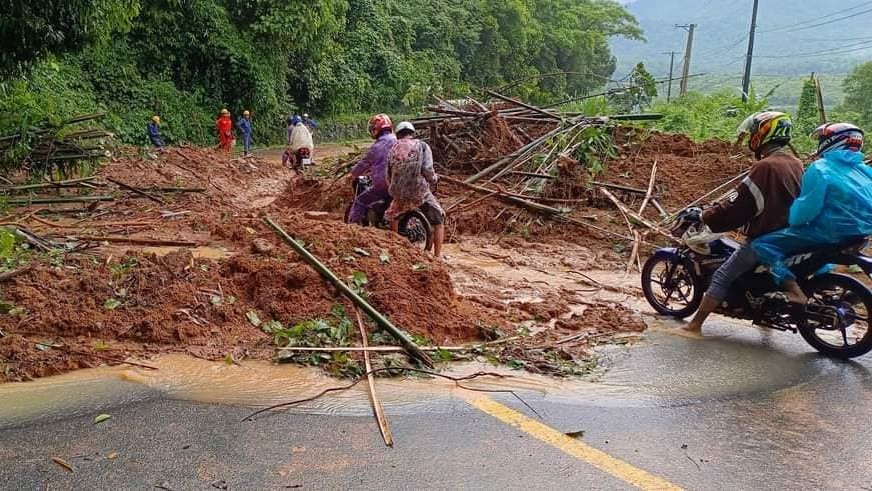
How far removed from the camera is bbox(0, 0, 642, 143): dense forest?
11.1 m

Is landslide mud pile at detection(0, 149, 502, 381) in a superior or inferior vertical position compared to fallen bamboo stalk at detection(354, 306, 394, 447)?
superior

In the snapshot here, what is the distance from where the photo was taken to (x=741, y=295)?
587 cm

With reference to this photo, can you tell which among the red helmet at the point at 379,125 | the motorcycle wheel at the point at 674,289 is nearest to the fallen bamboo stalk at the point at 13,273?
the red helmet at the point at 379,125

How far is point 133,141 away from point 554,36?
4004 centimetres

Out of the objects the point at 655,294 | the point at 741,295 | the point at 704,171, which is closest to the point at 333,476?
the point at 741,295

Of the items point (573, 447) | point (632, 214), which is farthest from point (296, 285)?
point (632, 214)

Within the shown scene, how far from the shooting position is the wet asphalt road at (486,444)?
3541 mm

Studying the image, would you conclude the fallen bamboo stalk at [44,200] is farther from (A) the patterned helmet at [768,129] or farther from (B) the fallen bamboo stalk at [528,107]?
(A) the patterned helmet at [768,129]

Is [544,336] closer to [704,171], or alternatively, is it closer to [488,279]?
[488,279]

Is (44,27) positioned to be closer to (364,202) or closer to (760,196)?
(364,202)

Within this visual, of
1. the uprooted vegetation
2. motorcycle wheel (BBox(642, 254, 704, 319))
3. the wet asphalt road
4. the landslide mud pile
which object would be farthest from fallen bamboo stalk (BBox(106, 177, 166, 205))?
motorcycle wheel (BBox(642, 254, 704, 319))

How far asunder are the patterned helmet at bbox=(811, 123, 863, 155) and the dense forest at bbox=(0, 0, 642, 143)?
31.5 ft

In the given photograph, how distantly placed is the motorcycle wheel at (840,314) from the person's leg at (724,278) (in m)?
0.48

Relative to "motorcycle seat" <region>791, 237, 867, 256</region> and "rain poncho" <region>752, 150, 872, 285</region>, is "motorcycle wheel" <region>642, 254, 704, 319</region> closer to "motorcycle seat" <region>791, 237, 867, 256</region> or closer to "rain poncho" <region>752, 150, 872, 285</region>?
"motorcycle seat" <region>791, 237, 867, 256</region>
